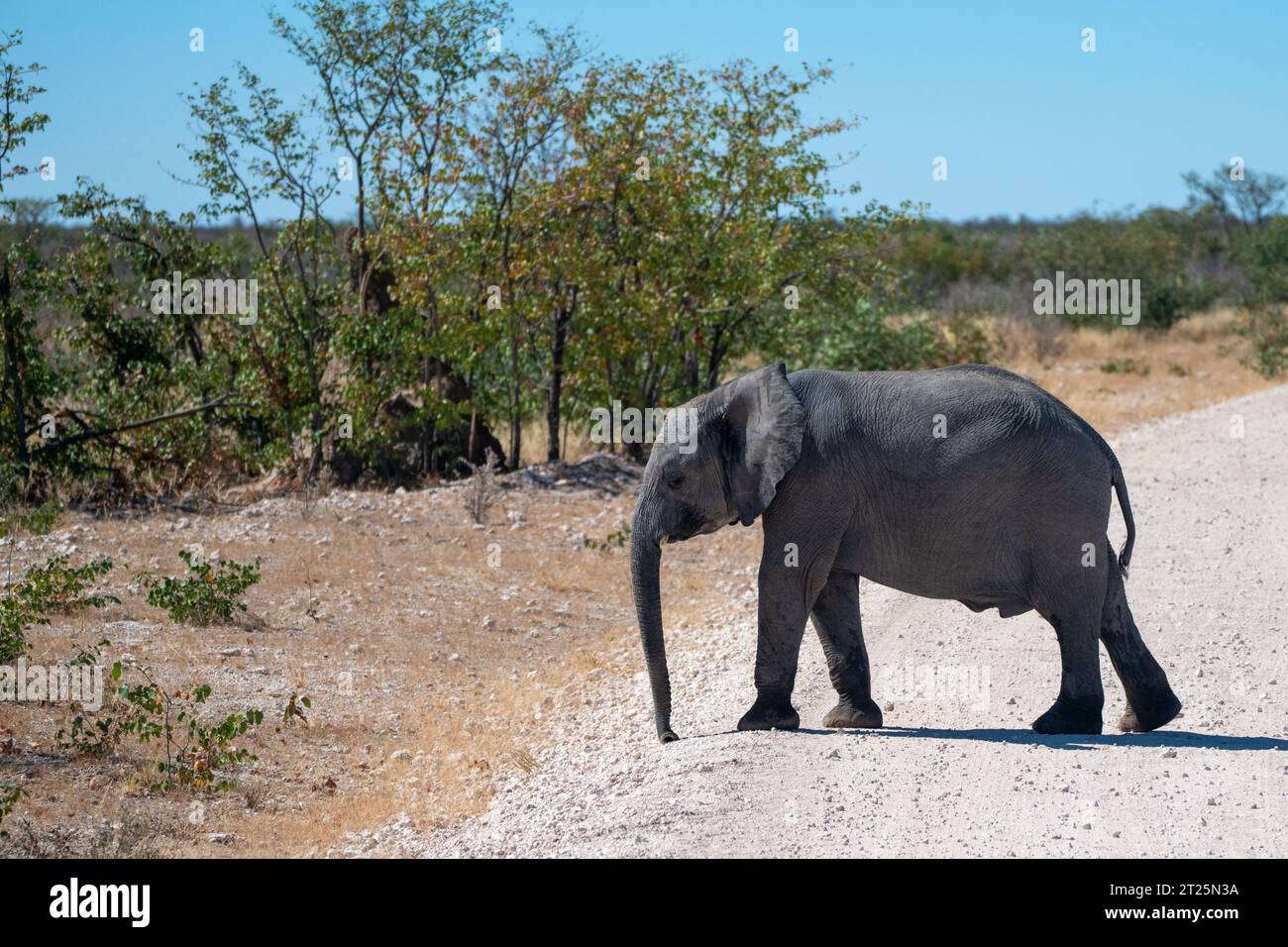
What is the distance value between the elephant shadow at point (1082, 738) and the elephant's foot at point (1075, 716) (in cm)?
4

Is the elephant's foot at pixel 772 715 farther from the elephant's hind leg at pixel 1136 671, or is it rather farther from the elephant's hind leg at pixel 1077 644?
the elephant's hind leg at pixel 1136 671

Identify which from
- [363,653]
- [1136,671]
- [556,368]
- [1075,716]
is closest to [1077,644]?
[1075,716]

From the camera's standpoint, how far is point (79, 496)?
58.4 feet

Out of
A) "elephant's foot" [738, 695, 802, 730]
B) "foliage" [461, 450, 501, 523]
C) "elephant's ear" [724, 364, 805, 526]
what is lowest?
Result: "elephant's foot" [738, 695, 802, 730]

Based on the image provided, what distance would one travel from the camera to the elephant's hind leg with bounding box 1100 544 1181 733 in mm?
8875

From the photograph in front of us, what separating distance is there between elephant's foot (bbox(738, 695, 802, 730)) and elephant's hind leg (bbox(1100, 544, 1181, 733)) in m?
1.81

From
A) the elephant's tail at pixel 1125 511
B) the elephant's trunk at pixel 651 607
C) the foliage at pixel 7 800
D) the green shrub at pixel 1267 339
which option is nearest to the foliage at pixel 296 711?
the foliage at pixel 7 800

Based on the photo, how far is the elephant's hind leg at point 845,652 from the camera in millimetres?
9109

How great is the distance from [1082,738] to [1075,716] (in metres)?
0.16

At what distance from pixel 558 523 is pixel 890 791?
9882 mm

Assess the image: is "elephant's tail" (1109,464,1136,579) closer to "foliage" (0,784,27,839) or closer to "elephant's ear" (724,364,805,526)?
"elephant's ear" (724,364,805,526)
